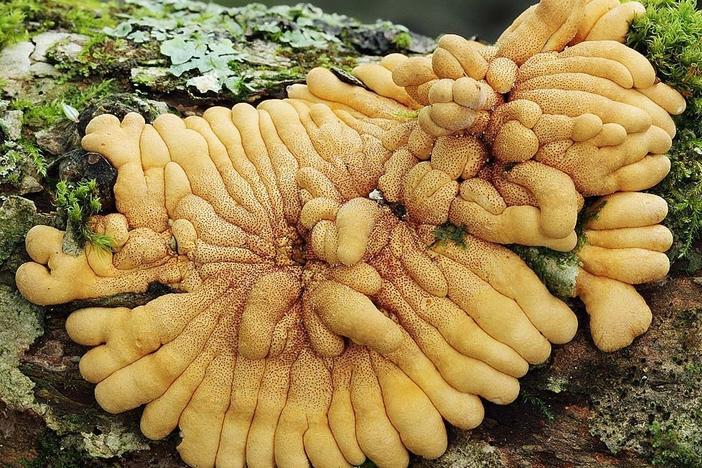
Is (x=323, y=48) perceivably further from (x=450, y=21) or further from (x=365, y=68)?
(x=450, y=21)

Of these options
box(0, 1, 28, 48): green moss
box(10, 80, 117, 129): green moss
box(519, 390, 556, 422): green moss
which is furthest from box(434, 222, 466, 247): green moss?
box(0, 1, 28, 48): green moss

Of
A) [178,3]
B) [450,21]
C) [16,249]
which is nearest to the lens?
[16,249]

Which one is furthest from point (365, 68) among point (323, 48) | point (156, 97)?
point (156, 97)

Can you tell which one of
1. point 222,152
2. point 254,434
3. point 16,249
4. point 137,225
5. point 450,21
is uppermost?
point 222,152

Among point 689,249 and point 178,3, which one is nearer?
point 689,249

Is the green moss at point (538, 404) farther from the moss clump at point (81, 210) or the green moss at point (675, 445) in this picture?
the moss clump at point (81, 210)

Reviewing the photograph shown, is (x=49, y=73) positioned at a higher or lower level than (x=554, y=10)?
lower
